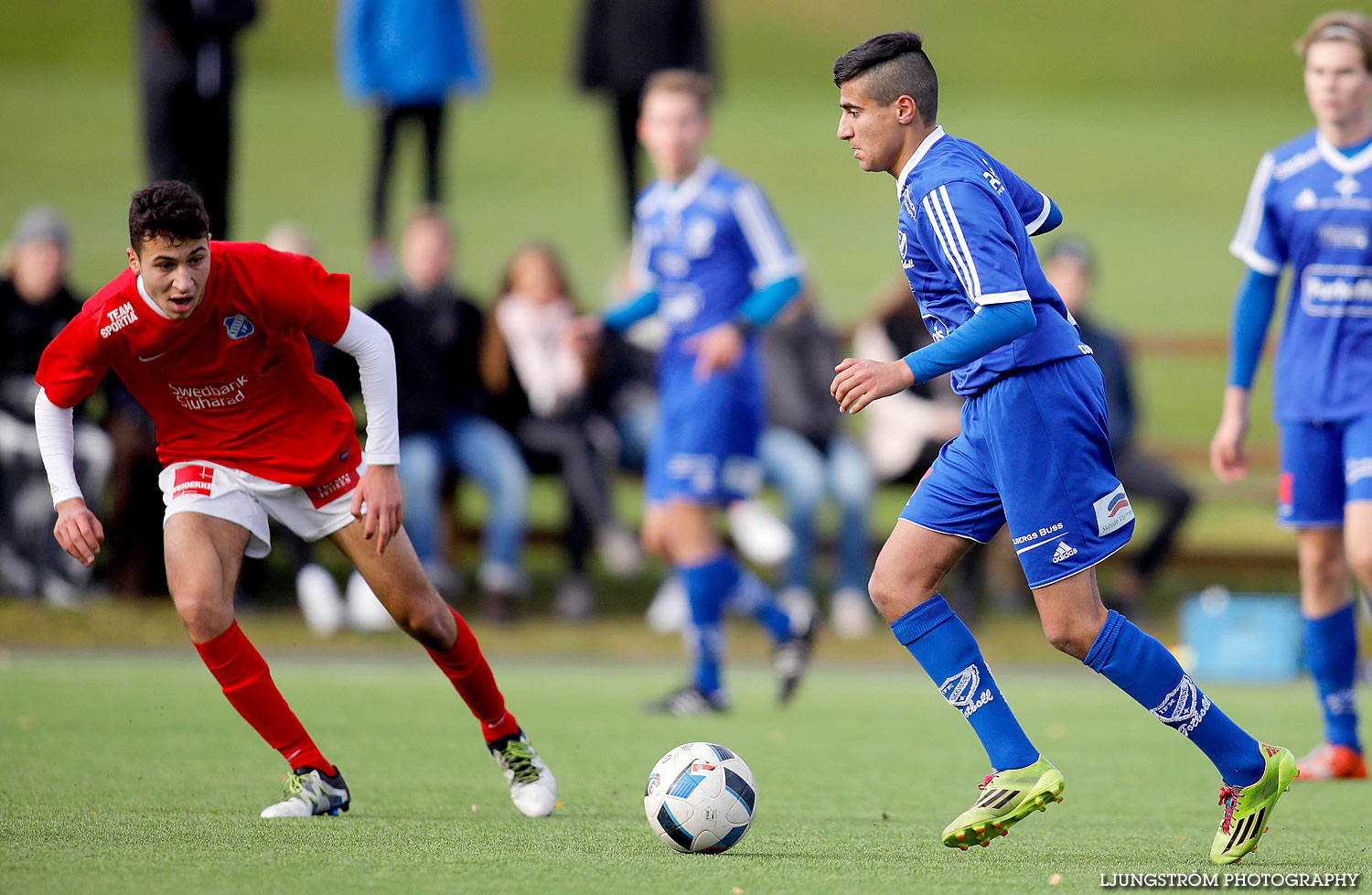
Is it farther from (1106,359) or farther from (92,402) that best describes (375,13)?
(1106,359)

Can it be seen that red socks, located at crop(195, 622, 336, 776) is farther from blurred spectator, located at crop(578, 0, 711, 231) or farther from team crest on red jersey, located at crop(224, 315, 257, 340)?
blurred spectator, located at crop(578, 0, 711, 231)

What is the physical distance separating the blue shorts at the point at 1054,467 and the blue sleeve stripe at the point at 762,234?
139 inches

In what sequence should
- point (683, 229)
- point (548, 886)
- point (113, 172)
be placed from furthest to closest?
1. point (113, 172)
2. point (683, 229)
3. point (548, 886)

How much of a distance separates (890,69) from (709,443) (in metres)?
3.67

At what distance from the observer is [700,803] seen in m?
4.67

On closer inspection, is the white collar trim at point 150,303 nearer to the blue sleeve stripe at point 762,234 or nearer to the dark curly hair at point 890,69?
the dark curly hair at point 890,69

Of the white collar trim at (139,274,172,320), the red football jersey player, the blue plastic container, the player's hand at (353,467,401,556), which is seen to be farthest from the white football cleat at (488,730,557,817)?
the blue plastic container

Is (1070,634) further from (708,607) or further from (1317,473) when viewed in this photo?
(708,607)

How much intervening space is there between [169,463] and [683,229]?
11.5 feet

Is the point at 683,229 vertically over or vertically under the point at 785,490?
over

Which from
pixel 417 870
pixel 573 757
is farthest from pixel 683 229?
pixel 417 870

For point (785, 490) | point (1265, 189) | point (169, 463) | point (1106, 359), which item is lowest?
point (785, 490)

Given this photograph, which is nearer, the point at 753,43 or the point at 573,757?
the point at 573,757

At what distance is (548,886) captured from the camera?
408cm
